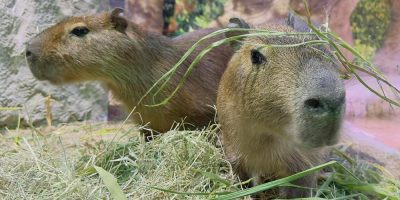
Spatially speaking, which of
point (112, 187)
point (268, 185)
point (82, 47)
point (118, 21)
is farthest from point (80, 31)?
point (268, 185)

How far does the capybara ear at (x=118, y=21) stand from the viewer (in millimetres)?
3410

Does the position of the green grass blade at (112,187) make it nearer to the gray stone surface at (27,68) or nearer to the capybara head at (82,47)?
the capybara head at (82,47)

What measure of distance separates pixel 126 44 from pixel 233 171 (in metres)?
1.09

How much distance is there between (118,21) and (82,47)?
27cm

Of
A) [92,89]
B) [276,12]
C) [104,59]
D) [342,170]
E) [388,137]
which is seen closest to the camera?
[342,170]

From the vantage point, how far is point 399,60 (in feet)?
12.4

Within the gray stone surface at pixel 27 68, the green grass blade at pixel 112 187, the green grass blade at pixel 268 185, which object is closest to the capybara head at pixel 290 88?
the green grass blade at pixel 268 185

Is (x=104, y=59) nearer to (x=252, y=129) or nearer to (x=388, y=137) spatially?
(x=252, y=129)

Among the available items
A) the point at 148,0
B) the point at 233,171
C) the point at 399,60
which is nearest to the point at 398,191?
the point at 233,171

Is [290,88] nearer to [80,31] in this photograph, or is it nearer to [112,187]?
[112,187]

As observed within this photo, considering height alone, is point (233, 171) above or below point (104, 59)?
below

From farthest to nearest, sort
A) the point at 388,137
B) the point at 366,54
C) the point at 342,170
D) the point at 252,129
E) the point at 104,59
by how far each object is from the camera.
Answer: the point at 366,54
the point at 388,137
the point at 104,59
the point at 342,170
the point at 252,129

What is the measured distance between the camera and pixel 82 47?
3387mm

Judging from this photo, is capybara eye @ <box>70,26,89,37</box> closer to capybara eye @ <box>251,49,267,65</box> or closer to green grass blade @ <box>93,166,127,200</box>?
green grass blade @ <box>93,166,127,200</box>
